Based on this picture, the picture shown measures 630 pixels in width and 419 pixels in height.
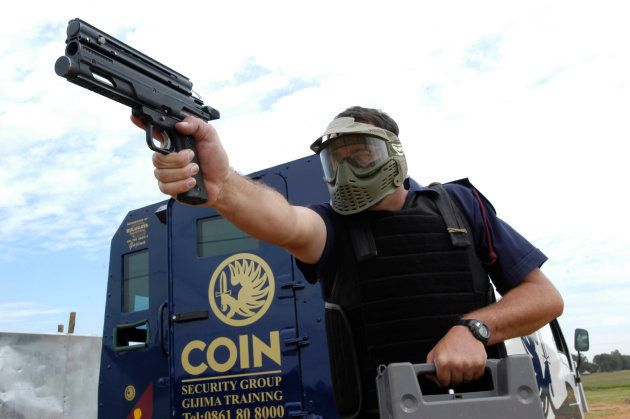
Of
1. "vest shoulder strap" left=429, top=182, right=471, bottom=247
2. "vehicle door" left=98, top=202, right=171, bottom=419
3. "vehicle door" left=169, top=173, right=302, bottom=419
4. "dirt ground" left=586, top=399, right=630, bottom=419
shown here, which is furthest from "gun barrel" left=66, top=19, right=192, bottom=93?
"dirt ground" left=586, top=399, right=630, bottom=419

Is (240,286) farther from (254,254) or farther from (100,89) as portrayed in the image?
(100,89)

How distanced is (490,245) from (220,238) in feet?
9.26

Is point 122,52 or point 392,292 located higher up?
point 122,52

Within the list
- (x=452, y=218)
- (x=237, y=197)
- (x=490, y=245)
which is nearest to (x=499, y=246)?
(x=490, y=245)

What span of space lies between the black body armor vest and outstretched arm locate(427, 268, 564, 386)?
0.51 ft

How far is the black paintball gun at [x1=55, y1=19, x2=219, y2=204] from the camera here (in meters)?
1.72

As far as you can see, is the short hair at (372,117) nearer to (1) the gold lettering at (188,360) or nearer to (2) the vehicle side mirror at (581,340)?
(1) the gold lettering at (188,360)

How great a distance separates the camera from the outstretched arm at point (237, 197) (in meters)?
1.84

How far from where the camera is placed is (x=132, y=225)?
5.42 meters

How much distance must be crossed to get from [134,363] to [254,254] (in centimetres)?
163

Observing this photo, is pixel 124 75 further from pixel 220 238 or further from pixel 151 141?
pixel 220 238

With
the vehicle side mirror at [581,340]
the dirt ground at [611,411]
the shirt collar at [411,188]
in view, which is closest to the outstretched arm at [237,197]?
the shirt collar at [411,188]

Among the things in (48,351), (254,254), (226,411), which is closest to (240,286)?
(254,254)

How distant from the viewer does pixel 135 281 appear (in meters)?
5.32
